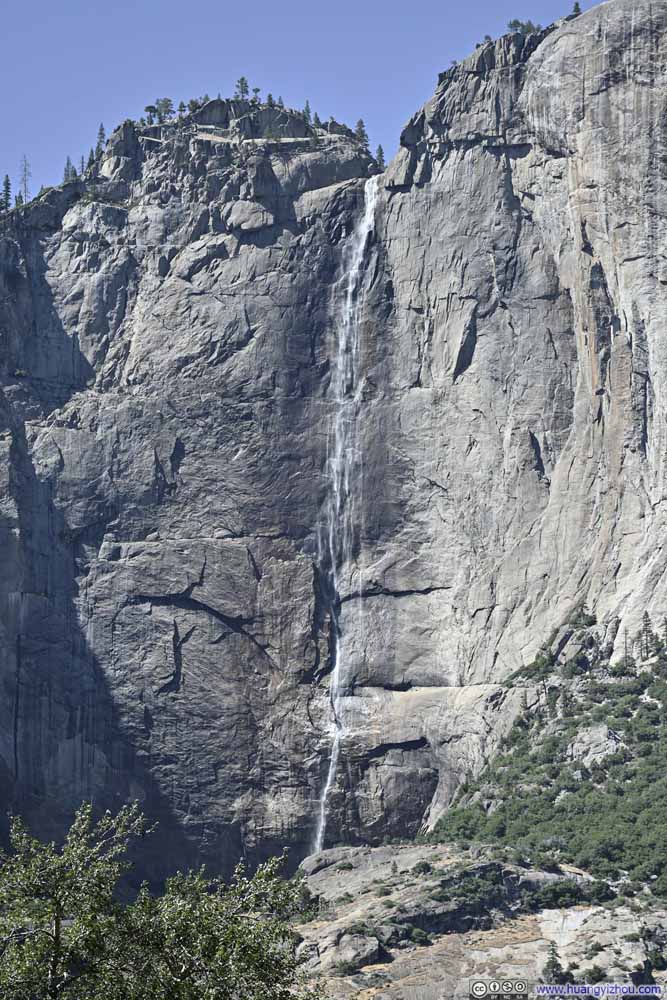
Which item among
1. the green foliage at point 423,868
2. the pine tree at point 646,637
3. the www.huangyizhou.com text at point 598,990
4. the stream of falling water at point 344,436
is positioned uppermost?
the stream of falling water at point 344,436

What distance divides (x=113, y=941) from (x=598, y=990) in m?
29.2

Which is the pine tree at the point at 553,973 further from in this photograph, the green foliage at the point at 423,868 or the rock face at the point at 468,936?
the green foliage at the point at 423,868

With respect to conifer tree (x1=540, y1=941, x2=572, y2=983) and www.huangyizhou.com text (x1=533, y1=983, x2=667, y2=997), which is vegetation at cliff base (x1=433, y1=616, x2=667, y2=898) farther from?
www.huangyizhou.com text (x1=533, y1=983, x2=667, y2=997)

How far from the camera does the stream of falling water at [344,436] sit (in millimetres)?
95375

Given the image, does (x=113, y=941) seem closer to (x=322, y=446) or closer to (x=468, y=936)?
(x=468, y=936)

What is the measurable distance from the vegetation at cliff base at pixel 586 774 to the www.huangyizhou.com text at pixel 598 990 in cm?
677

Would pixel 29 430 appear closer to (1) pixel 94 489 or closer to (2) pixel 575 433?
(1) pixel 94 489

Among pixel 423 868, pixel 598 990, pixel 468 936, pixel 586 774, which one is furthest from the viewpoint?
pixel 586 774

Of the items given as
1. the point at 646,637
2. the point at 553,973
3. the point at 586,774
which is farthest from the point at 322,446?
the point at 553,973

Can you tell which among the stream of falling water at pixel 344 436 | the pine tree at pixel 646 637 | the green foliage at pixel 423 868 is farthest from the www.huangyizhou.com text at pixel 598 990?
the stream of falling water at pixel 344 436

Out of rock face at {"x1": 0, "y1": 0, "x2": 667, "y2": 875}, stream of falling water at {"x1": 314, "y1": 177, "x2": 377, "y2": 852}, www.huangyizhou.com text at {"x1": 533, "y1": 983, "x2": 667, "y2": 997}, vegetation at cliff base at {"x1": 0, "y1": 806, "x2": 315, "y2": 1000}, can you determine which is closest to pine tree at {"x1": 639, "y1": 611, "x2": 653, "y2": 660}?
rock face at {"x1": 0, "y1": 0, "x2": 667, "y2": 875}

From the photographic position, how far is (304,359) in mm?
98375

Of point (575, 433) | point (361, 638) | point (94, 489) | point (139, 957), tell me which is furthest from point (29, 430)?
point (139, 957)

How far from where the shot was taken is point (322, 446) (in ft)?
320
